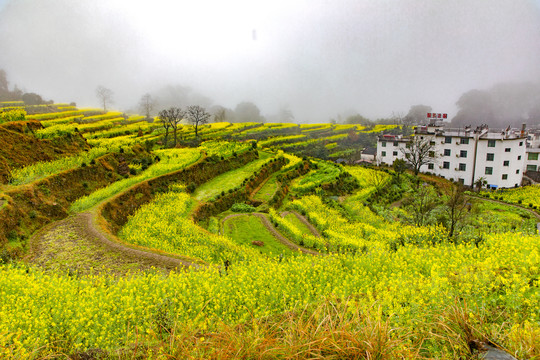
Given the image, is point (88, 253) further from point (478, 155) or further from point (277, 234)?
point (478, 155)

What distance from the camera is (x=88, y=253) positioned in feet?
41.7

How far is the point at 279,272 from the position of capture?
27.6ft

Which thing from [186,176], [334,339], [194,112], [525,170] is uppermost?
[194,112]

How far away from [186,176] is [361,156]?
4531 centimetres

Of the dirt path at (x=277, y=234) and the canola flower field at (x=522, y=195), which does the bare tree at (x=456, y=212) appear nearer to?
the dirt path at (x=277, y=234)

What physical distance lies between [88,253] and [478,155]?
5280 cm

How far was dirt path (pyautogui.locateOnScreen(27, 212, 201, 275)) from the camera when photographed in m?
11.7

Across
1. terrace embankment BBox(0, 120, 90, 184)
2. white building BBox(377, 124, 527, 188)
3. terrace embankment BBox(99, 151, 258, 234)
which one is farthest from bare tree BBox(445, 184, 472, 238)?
terrace embankment BBox(0, 120, 90, 184)

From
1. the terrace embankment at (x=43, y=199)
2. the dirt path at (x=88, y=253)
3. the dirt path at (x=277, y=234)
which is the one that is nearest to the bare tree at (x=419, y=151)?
the dirt path at (x=277, y=234)

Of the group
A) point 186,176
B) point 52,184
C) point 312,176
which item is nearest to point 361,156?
point 312,176

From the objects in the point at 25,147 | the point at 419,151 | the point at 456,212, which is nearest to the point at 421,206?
the point at 456,212

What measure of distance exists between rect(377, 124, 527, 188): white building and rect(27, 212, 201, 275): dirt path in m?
49.7

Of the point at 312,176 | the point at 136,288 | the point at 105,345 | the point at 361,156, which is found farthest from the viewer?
the point at 361,156

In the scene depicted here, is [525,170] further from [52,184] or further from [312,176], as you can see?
[52,184]
